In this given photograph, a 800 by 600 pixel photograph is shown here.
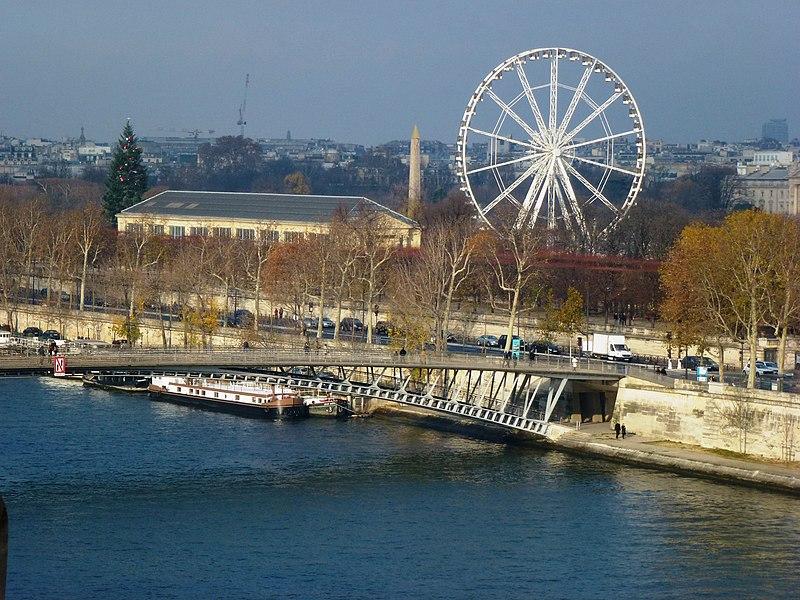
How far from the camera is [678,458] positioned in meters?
38.3

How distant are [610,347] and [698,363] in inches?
115

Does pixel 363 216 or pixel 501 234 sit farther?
pixel 363 216

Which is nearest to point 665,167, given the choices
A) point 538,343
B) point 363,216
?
point 363,216

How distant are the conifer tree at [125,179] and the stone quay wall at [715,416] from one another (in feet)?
161

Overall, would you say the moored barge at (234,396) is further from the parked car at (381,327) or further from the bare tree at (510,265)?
the bare tree at (510,265)

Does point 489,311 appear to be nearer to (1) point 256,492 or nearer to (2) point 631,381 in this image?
(2) point 631,381

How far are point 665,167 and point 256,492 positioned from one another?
516ft

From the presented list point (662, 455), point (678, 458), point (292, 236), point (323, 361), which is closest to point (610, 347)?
point (662, 455)

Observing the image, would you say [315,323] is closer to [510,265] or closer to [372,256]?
[372,256]

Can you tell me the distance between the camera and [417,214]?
83.7 m

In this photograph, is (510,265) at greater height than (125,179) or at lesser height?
lesser

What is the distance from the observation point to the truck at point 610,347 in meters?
49.9

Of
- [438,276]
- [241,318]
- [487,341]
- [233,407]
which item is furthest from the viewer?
[241,318]

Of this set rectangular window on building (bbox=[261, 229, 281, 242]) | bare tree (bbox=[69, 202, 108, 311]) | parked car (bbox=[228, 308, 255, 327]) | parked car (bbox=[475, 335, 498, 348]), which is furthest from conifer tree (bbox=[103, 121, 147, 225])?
parked car (bbox=[475, 335, 498, 348])
